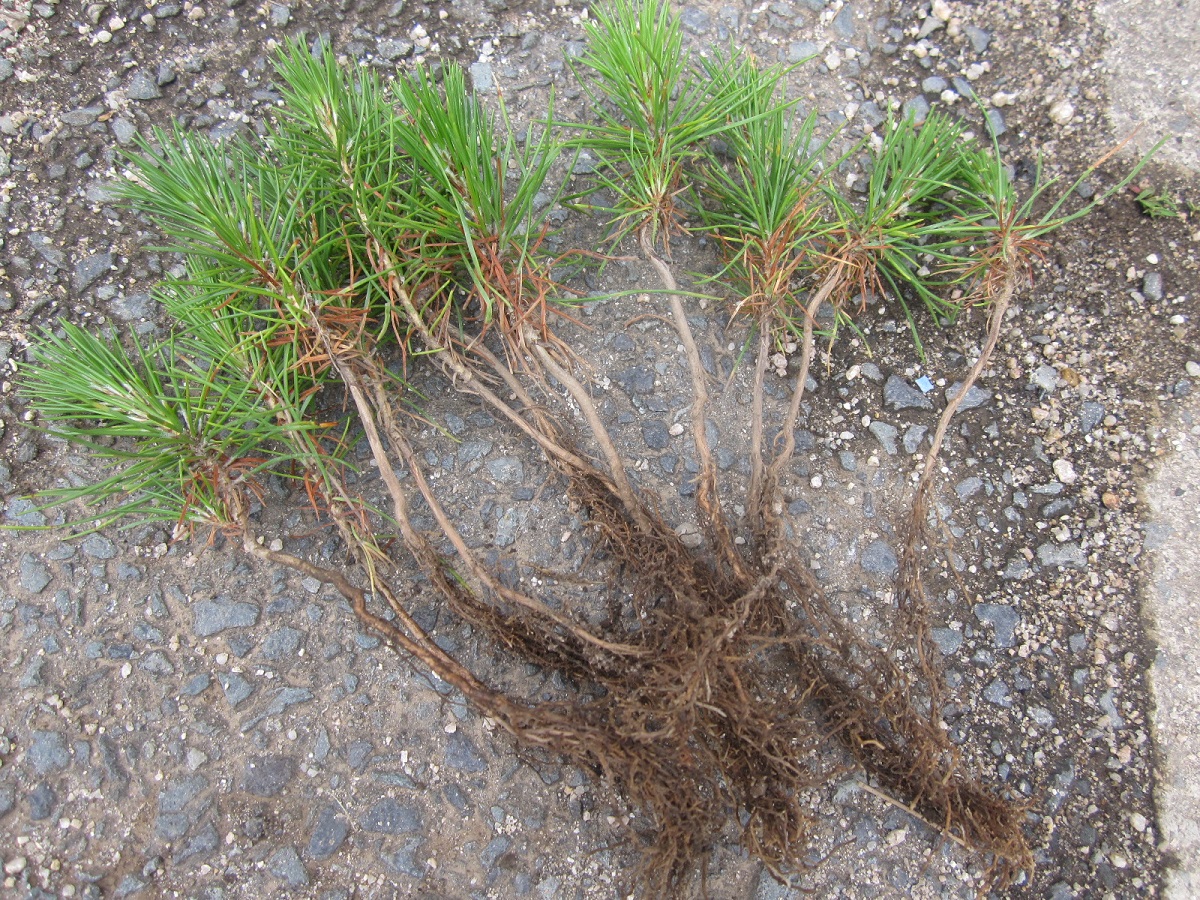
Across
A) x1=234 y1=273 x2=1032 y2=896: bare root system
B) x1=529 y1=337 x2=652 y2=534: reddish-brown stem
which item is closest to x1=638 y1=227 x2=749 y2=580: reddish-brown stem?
x1=234 y1=273 x2=1032 y2=896: bare root system

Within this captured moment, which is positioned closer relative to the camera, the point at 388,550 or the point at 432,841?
the point at 432,841

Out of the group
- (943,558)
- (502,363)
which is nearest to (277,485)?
(502,363)

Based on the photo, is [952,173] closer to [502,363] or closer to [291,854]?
[502,363]

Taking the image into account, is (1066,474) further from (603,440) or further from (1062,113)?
(603,440)

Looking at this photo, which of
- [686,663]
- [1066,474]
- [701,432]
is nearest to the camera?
[686,663]

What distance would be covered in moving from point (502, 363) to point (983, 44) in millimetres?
1733

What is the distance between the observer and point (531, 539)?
6.54 feet

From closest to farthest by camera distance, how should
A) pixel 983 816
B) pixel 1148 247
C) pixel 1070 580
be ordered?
pixel 983 816, pixel 1070 580, pixel 1148 247

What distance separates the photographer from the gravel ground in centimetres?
182

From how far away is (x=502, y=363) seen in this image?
2.05 meters

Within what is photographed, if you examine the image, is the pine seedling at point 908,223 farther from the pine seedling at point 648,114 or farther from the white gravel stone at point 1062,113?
the pine seedling at point 648,114

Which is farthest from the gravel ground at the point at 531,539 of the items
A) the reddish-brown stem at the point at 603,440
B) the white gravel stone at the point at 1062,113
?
the reddish-brown stem at the point at 603,440

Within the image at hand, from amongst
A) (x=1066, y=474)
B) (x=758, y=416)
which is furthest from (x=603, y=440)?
(x=1066, y=474)

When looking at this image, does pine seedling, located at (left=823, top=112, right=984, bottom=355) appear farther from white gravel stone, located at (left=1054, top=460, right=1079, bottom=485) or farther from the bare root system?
white gravel stone, located at (left=1054, top=460, right=1079, bottom=485)
